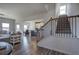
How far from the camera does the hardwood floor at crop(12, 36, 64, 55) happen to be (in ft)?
5.84

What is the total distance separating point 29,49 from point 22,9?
0.79 meters

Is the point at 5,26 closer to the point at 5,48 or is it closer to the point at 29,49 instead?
the point at 5,48

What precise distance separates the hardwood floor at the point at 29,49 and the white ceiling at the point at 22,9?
483 mm

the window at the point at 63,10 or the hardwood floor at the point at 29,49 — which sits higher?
the window at the point at 63,10

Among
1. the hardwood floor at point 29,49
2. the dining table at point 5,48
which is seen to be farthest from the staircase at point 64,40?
the dining table at point 5,48

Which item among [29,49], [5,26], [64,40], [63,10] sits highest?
[63,10]

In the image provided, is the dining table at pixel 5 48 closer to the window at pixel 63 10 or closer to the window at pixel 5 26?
the window at pixel 5 26

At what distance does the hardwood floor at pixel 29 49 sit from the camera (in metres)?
1.78

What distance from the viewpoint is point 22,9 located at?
1.82 metres

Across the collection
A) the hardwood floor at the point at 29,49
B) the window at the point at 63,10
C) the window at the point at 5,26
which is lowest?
the hardwood floor at the point at 29,49

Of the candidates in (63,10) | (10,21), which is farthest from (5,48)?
(63,10)

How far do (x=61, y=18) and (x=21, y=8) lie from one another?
805 mm
